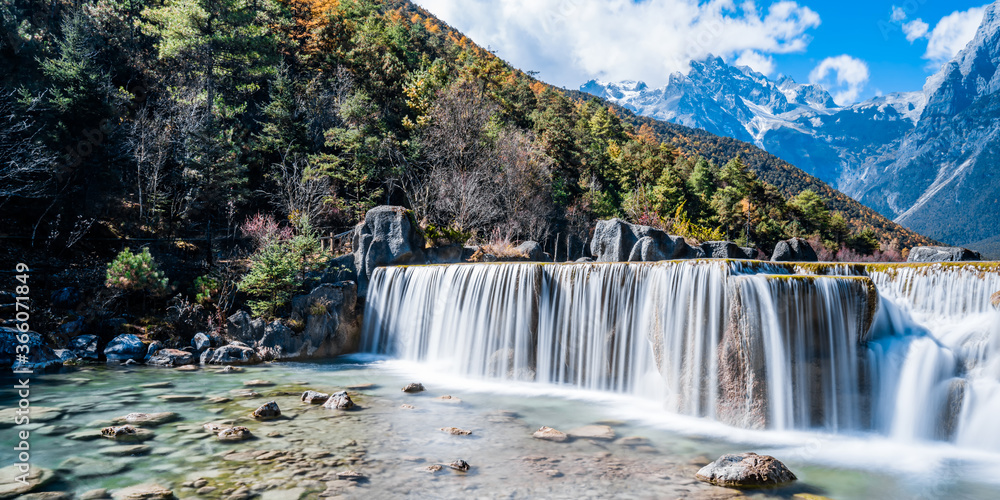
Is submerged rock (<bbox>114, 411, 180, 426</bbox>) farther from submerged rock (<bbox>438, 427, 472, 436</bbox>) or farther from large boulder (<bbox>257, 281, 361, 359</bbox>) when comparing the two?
large boulder (<bbox>257, 281, 361, 359</bbox>)

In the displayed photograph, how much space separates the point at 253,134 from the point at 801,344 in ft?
88.8

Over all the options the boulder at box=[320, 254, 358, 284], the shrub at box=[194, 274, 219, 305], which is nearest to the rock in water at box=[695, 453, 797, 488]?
the boulder at box=[320, 254, 358, 284]

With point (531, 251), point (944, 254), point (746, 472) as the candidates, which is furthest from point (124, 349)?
point (944, 254)

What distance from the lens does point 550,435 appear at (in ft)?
26.1

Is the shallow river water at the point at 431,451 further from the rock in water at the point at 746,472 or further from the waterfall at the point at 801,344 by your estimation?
the waterfall at the point at 801,344

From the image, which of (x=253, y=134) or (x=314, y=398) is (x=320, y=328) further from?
(x=253, y=134)

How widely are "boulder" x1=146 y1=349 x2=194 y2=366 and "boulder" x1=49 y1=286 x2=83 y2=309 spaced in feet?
11.0

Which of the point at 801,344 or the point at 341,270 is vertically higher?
the point at 341,270

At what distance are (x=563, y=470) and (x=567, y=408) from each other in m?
3.61

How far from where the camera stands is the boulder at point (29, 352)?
11947 millimetres

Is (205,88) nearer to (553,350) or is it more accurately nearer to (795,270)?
(553,350)

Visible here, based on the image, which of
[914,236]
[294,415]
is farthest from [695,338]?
[914,236]

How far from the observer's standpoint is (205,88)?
86.1 ft

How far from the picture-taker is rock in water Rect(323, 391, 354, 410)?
940cm
